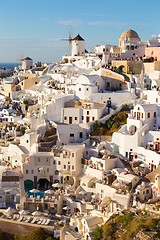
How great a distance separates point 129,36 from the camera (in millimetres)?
54156

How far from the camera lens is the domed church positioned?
177 feet

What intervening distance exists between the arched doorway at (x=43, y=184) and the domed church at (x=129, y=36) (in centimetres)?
2513

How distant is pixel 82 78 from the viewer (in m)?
42.5

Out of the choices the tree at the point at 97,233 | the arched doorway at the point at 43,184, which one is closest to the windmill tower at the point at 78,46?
the arched doorway at the point at 43,184

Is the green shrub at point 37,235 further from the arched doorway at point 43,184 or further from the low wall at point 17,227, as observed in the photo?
the arched doorway at point 43,184

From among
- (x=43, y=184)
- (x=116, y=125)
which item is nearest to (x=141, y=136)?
(x=116, y=125)

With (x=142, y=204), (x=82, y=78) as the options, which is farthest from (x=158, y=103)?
(x=142, y=204)

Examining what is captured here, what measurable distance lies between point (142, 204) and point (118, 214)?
1917mm

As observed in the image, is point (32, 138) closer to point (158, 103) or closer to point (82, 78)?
point (82, 78)

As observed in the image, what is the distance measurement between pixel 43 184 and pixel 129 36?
87.7ft

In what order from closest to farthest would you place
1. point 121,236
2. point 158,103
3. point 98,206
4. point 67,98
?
point 121,236 < point 98,206 < point 158,103 < point 67,98

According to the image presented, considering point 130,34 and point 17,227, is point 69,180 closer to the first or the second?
point 17,227

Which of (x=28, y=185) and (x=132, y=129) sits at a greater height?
(x=132, y=129)

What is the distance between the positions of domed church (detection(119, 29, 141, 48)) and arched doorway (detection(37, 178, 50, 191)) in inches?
989
